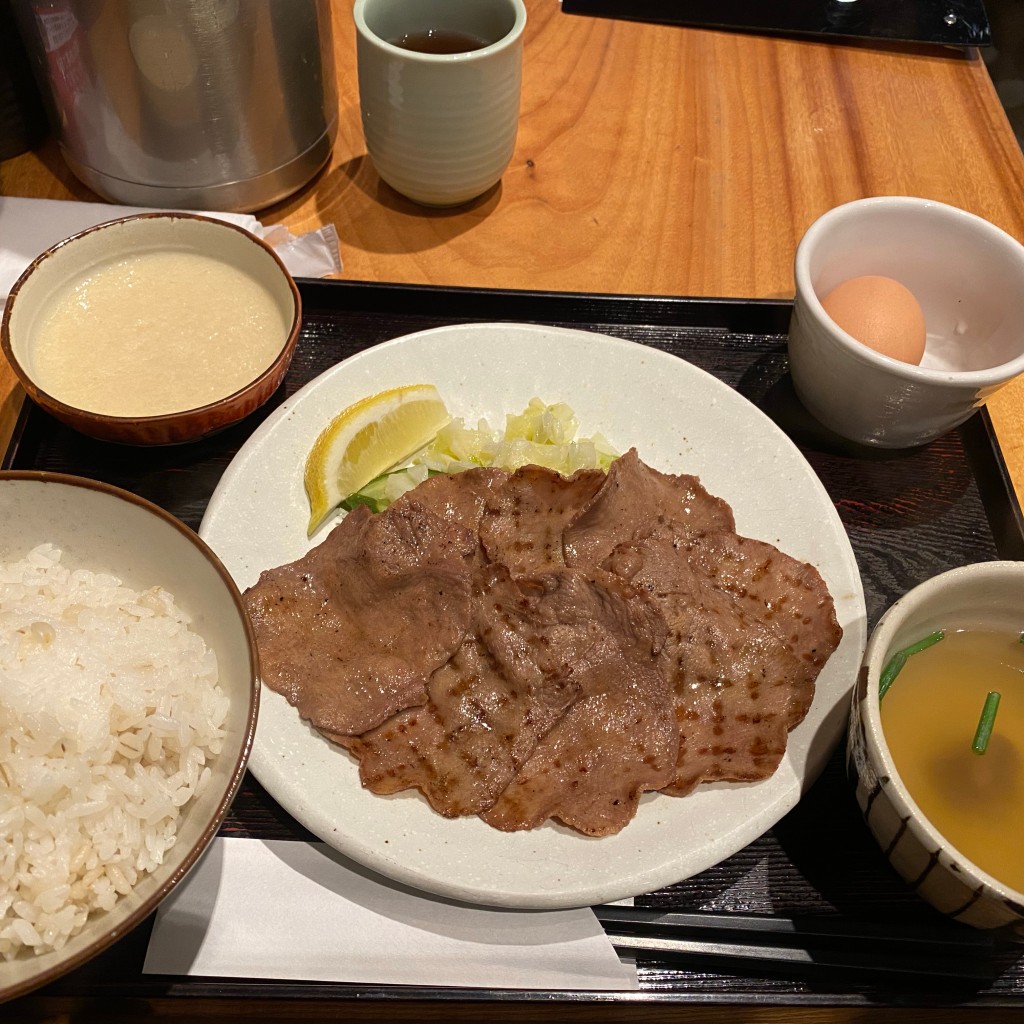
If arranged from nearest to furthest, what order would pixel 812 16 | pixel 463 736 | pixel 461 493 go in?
pixel 463 736, pixel 461 493, pixel 812 16

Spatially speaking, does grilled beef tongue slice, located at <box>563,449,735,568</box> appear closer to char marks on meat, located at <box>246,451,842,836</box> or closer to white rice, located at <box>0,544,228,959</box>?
char marks on meat, located at <box>246,451,842,836</box>

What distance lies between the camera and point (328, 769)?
162 centimetres

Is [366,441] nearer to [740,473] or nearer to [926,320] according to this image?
[740,473]

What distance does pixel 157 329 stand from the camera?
83.2 inches

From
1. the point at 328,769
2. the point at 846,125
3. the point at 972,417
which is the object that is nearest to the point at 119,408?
the point at 328,769

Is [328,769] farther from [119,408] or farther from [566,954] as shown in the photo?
[119,408]

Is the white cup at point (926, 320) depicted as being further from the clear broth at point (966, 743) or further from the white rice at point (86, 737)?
the white rice at point (86, 737)

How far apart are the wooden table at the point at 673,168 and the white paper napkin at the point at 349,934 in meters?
1.28

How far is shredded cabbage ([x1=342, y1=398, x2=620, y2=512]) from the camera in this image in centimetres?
201

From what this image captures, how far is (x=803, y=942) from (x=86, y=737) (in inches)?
48.7

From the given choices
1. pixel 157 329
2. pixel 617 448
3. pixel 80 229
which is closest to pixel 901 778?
pixel 617 448

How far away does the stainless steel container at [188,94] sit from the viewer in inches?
82.3

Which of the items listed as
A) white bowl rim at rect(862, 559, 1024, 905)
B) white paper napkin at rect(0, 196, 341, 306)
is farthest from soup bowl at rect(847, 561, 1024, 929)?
white paper napkin at rect(0, 196, 341, 306)

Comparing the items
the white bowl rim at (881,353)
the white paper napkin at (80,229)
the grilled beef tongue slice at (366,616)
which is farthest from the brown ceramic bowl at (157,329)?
the white bowl rim at (881,353)
